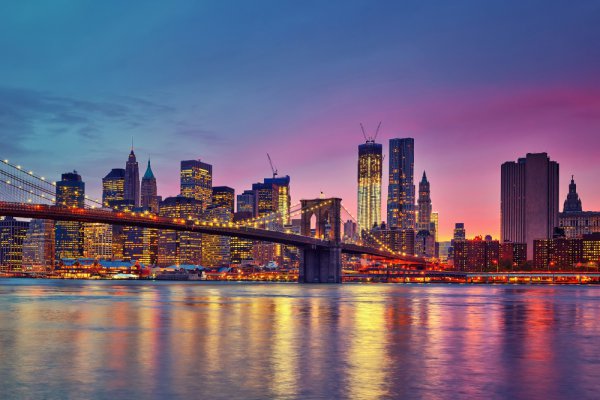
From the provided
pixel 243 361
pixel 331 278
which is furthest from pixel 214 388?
pixel 331 278

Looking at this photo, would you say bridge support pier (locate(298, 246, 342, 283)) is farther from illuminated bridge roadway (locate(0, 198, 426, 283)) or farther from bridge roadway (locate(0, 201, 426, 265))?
bridge roadway (locate(0, 201, 426, 265))

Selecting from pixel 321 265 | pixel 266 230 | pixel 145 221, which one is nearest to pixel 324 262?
pixel 321 265

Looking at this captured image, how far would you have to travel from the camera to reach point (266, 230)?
11156cm

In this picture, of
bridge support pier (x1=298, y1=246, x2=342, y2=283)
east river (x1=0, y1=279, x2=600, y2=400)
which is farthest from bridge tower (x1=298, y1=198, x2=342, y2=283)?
east river (x1=0, y1=279, x2=600, y2=400)

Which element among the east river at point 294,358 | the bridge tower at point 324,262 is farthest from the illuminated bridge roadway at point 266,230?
the east river at point 294,358

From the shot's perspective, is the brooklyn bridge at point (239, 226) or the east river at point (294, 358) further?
the brooklyn bridge at point (239, 226)

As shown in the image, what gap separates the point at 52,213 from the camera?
79312mm

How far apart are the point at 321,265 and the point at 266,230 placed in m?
17.4

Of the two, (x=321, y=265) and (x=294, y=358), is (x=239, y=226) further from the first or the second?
(x=294, y=358)

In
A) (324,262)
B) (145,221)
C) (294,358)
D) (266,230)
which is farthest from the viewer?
(324,262)

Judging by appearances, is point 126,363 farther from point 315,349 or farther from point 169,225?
point 169,225

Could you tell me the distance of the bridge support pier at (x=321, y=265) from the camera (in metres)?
122

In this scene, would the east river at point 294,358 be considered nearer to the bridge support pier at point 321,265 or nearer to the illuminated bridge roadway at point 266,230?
the illuminated bridge roadway at point 266,230

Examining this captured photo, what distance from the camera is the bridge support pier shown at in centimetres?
12238
